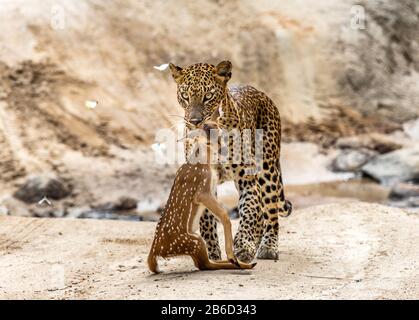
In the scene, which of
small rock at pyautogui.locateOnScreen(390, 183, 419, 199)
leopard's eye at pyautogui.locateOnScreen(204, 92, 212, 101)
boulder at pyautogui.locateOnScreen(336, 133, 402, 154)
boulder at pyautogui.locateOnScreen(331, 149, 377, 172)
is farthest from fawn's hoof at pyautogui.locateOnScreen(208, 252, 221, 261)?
boulder at pyautogui.locateOnScreen(336, 133, 402, 154)

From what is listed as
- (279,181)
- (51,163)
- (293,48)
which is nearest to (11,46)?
(51,163)

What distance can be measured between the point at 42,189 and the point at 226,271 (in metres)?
7.29

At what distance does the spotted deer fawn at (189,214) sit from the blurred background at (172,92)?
20.7ft

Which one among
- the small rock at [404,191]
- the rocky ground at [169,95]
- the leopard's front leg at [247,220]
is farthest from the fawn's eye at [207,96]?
the small rock at [404,191]

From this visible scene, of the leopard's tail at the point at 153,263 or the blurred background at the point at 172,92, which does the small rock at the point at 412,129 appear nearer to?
the blurred background at the point at 172,92

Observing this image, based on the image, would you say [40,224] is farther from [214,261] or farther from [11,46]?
[11,46]

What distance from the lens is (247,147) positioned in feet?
33.2

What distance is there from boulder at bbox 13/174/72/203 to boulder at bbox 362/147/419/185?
16.6 feet

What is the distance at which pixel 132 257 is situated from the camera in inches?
447

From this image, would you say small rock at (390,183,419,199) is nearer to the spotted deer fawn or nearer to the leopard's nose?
the spotted deer fawn

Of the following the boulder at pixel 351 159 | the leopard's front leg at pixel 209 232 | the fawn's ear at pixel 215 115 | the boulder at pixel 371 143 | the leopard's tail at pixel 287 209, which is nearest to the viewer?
the fawn's ear at pixel 215 115

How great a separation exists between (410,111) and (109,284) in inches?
392

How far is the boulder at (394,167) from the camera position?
17125mm

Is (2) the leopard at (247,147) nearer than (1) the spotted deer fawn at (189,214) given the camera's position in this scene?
No
